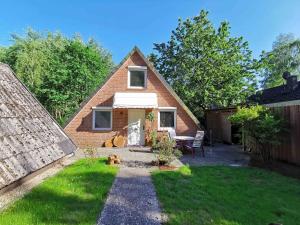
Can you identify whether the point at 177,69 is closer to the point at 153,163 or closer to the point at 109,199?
the point at 153,163

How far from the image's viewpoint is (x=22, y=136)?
7.19 metres

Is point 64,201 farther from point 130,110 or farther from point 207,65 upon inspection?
point 207,65

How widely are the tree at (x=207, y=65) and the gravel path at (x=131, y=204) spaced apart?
17.0 m

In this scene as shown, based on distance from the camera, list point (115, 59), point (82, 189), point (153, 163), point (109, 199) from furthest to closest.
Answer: point (115, 59) → point (153, 163) → point (82, 189) → point (109, 199)

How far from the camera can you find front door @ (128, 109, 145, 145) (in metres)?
21.6

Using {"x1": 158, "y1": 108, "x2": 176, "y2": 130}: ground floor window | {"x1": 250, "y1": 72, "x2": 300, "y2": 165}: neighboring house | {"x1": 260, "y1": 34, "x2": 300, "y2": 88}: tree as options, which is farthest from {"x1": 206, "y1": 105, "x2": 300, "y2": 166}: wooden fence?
{"x1": 260, "y1": 34, "x2": 300, "y2": 88}: tree

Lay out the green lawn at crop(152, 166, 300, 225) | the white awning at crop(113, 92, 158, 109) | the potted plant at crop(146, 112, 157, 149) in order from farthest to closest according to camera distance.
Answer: the potted plant at crop(146, 112, 157, 149)
the white awning at crop(113, 92, 158, 109)
the green lawn at crop(152, 166, 300, 225)

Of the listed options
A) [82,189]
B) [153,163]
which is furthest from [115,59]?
[82,189]

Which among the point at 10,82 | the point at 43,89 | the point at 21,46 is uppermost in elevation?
the point at 21,46

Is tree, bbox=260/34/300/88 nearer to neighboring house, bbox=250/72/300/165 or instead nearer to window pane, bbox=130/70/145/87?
window pane, bbox=130/70/145/87

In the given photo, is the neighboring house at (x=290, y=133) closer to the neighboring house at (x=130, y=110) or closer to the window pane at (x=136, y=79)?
the neighboring house at (x=130, y=110)

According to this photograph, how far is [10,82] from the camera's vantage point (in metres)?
9.70

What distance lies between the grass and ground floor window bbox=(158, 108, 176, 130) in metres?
11.4

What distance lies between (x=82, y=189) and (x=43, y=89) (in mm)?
23372
